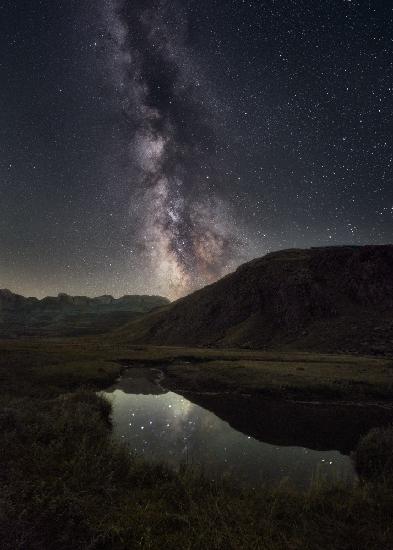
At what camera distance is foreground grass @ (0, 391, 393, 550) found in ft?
26.8

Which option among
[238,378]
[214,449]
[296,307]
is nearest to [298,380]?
[238,378]

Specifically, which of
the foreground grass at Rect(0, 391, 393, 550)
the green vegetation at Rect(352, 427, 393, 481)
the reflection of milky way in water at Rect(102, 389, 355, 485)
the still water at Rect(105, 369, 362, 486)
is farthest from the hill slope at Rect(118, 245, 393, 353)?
the foreground grass at Rect(0, 391, 393, 550)

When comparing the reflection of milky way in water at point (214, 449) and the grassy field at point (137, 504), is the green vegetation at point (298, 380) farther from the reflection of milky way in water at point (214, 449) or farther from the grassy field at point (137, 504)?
the grassy field at point (137, 504)

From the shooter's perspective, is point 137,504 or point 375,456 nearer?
point 137,504

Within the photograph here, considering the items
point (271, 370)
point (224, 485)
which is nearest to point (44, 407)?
point (224, 485)

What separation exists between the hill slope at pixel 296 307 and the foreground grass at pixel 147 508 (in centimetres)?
6383

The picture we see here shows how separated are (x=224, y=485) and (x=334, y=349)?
68335 mm

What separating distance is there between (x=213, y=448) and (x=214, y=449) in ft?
0.64

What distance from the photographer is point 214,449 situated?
1895 centimetres

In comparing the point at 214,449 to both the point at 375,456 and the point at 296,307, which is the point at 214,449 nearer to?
the point at 375,456

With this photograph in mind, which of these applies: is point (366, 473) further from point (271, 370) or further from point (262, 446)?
point (271, 370)

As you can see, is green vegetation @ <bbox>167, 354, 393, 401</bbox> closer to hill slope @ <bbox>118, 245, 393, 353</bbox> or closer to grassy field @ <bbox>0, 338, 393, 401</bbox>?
grassy field @ <bbox>0, 338, 393, 401</bbox>

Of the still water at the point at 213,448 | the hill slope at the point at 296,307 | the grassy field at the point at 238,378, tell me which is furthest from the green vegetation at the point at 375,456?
the hill slope at the point at 296,307

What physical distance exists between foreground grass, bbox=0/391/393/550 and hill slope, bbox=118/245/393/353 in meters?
63.8
